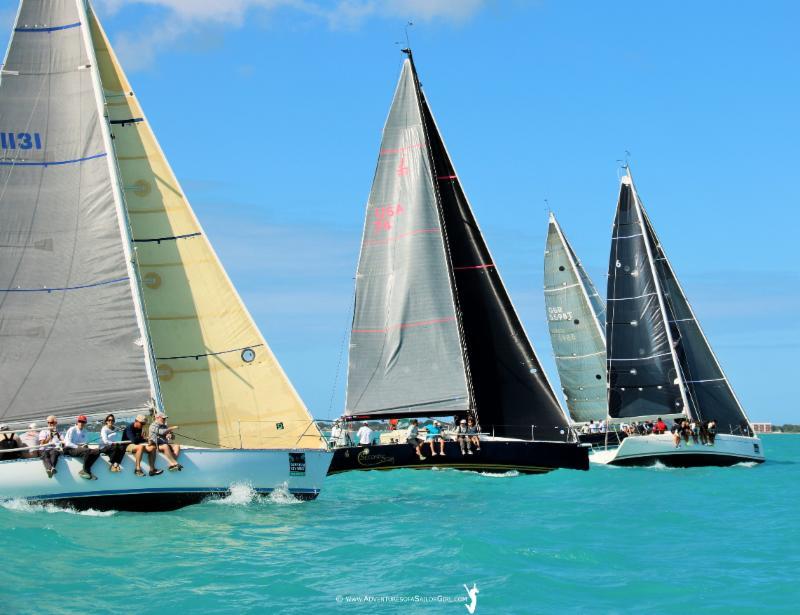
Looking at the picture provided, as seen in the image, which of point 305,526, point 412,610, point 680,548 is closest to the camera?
point 412,610

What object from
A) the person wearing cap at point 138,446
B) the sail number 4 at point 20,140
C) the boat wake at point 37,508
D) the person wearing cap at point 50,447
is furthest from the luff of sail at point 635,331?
the person wearing cap at point 50,447

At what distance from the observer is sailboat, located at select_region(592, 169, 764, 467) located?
129 feet

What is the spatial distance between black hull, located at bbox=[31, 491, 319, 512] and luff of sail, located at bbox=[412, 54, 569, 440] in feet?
40.9

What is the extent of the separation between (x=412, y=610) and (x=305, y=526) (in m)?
6.74

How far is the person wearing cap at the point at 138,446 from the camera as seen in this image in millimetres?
20281

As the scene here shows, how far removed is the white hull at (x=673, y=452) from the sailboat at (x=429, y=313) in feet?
22.8

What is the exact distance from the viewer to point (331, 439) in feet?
105

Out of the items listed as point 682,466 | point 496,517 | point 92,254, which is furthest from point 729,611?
point 682,466

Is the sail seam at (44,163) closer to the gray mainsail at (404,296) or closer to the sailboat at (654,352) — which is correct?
the gray mainsail at (404,296)

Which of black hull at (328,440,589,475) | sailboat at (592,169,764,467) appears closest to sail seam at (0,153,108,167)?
black hull at (328,440,589,475)

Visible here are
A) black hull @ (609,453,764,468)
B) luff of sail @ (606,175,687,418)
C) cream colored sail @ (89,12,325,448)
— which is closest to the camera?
cream colored sail @ (89,12,325,448)

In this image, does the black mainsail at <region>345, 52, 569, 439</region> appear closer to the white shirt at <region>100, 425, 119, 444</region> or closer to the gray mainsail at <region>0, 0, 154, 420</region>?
the gray mainsail at <region>0, 0, 154, 420</region>

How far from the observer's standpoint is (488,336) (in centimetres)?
3256

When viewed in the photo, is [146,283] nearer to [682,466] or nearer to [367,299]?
[367,299]
